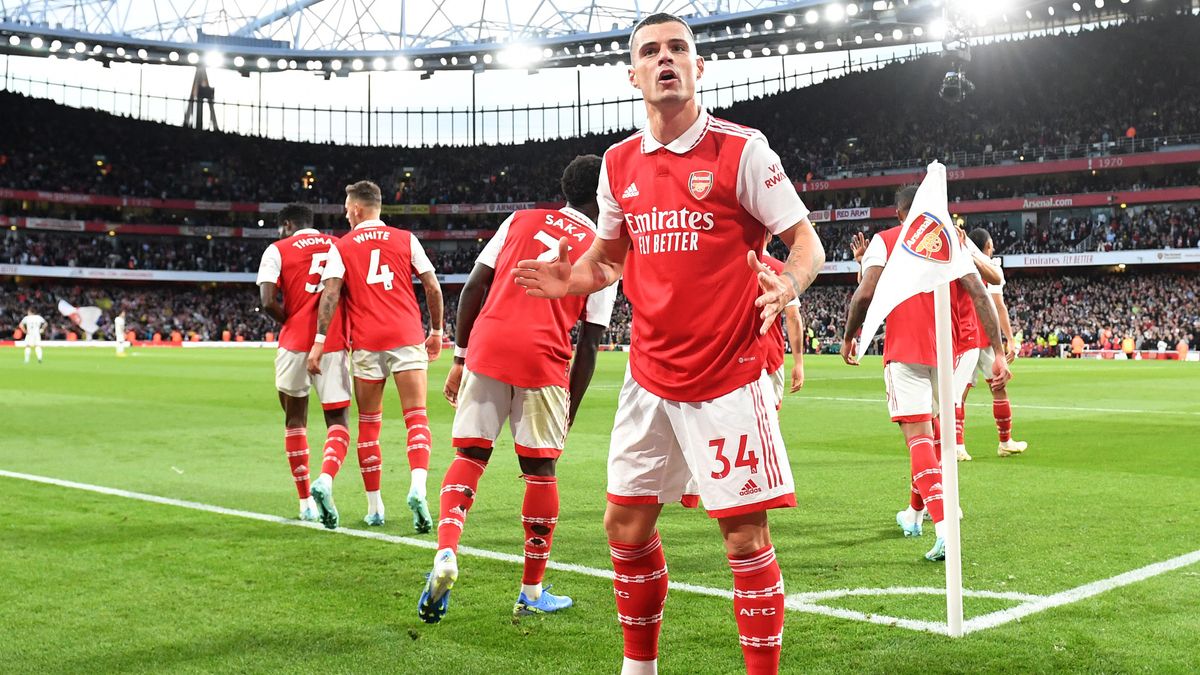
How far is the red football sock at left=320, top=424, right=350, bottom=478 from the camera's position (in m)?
7.03

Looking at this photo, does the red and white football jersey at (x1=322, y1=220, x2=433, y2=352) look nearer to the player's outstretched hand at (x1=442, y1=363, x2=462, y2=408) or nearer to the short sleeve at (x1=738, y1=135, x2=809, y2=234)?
the player's outstretched hand at (x1=442, y1=363, x2=462, y2=408)

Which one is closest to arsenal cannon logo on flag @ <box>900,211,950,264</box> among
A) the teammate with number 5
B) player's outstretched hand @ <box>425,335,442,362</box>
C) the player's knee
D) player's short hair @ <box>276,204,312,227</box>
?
the player's knee

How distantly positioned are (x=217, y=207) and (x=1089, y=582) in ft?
244

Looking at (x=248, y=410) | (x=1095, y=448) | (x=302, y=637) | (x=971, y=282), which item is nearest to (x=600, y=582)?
(x=302, y=637)

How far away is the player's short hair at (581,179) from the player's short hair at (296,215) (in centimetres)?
346

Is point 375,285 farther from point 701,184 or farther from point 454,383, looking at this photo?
point 701,184

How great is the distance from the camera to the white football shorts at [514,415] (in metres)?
5.32

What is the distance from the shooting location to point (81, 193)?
68500mm

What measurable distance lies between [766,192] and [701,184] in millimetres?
216

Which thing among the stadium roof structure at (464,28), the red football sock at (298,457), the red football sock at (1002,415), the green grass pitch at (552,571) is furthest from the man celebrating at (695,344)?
the stadium roof structure at (464,28)

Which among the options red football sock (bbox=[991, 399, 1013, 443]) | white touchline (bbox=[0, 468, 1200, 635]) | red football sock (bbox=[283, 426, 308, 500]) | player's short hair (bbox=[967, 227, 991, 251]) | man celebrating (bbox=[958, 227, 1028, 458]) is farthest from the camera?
red football sock (bbox=[991, 399, 1013, 443])

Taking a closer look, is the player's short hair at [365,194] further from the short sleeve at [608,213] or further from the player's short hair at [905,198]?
the short sleeve at [608,213]

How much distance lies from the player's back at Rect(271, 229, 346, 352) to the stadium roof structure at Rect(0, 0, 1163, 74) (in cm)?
3948

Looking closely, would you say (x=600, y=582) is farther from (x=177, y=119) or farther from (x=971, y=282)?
(x=177, y=119)
